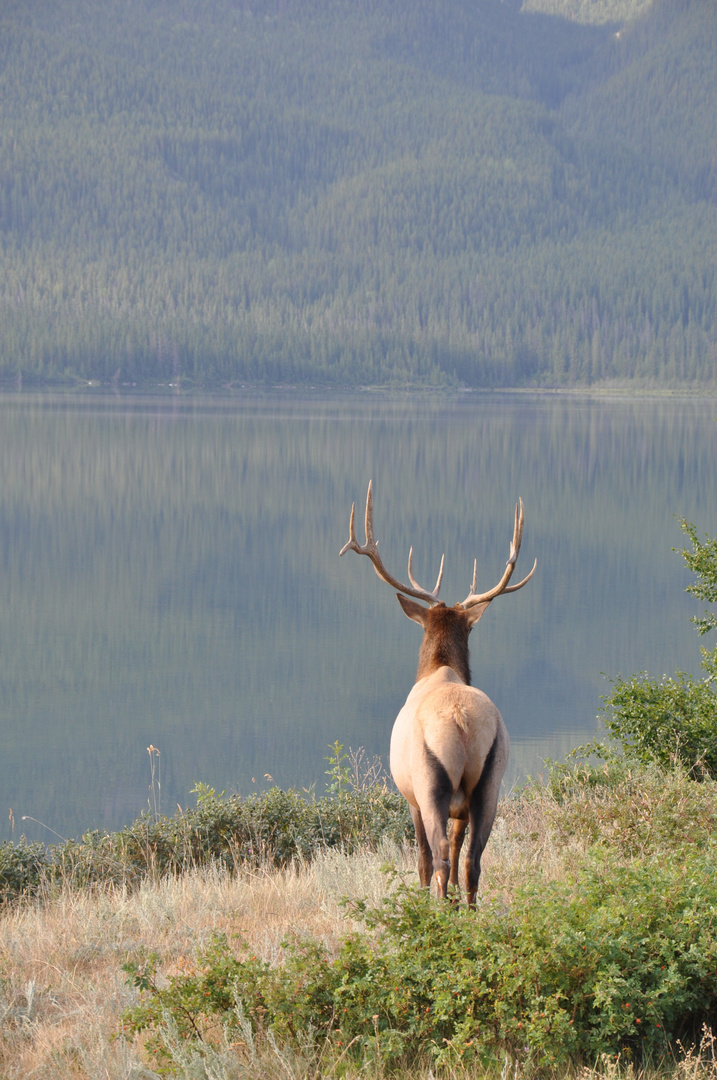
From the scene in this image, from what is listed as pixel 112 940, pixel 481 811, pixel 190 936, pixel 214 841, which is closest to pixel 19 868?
pixel 214 841

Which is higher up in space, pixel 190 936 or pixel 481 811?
pixel 481 811

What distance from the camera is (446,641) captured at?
661cm

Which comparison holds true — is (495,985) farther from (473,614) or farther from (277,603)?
(277,603)

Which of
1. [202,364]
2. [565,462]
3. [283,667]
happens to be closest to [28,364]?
[202,364]

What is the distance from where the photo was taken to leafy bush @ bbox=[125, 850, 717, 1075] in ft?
15.0

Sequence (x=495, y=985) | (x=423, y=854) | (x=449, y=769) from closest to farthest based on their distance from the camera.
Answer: (x=495, y=985), (x=449, y=769), (x=423, y=854)

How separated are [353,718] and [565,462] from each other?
5062 cm

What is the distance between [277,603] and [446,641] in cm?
2349

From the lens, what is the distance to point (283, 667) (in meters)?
23.1

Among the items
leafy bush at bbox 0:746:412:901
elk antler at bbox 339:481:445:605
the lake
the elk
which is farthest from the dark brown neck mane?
the lake

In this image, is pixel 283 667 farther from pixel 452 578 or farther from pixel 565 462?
pixel 565 462

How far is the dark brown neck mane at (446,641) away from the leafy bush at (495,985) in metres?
1.63

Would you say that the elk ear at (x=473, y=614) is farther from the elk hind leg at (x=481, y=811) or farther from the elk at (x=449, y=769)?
the elk hind leg at (x=481, y=811)

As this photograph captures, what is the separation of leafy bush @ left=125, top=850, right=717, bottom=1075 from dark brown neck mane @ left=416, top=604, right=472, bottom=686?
1628 mm
